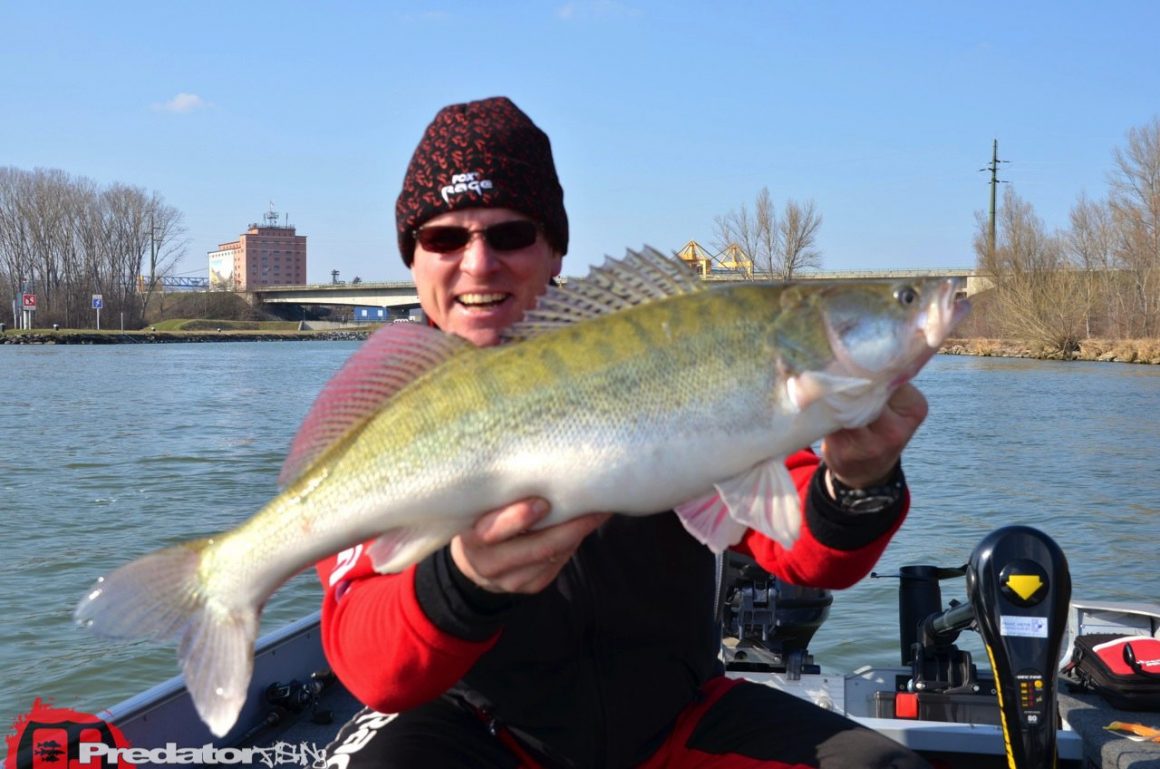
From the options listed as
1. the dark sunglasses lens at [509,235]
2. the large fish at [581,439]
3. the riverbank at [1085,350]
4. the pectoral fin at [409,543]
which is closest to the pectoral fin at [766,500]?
the large fish at [581,439]

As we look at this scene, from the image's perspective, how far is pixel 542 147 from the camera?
145 inches

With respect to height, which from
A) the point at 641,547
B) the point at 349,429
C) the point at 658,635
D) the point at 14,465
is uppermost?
the point at 349,429

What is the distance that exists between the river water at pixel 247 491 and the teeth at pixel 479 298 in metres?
5.59

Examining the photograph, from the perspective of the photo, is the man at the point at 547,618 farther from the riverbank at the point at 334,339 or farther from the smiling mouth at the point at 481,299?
the riverbank at the point at 334,339

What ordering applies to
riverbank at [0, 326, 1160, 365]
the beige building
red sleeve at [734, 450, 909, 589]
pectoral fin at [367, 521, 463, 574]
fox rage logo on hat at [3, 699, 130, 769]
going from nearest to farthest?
1. pectoral fin at [367, 521, 463, 574]
2. red sleeve at [734, 450, 909, 589]
3. fox rage logo on hat at [3, 699, 130, 769]
4. riverbank at [0, 326, 1160, 365]
5. the beige building

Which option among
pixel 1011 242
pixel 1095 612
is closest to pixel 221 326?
pixel 1011 242

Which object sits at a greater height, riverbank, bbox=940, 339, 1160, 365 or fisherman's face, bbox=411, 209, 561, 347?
fisherman's face, bbox=411, 209, 561, 347

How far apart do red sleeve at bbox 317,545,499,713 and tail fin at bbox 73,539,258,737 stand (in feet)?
1.38

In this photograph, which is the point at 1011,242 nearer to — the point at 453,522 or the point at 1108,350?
the point at 1108,350

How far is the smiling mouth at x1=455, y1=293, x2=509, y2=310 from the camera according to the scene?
334 centimetres

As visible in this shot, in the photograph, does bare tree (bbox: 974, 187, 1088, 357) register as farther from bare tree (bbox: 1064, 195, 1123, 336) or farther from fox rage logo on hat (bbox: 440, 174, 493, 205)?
fox rage logo on hat (bbox: 440, 174, 493, 205)

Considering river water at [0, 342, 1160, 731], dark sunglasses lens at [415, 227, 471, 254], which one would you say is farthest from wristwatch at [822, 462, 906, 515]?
river water at [0, 342, 1160, 731]

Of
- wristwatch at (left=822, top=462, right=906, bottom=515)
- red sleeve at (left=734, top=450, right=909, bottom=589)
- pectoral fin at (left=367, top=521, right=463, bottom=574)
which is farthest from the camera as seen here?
red sleeve at (left=734, top=450, right=909, bottom=589)

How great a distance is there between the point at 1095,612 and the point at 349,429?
14.9 ft
